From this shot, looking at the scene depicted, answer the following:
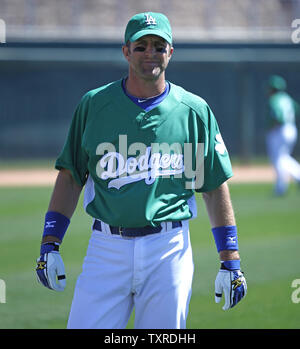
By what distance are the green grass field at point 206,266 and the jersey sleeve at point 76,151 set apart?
7.19 feet

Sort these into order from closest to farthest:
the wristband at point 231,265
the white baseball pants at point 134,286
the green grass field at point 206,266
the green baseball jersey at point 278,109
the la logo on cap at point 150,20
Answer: the white baseball pants at point 134,286, the la logo on cap at point 150,20, the wristband at point 231,265, the green grass field at point 206,266, the green baseball jersey at point 278,109

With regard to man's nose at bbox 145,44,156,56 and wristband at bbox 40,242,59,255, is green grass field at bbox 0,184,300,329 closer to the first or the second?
wristband at bbox 40,242,59,255

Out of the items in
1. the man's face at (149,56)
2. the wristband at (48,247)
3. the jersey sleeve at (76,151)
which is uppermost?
the man's face at (149,56)

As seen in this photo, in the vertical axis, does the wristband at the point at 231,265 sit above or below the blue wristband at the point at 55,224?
below

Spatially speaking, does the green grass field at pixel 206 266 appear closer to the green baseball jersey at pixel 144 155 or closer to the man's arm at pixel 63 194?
the man's arm at pixel 63 194

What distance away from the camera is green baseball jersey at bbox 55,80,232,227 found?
3273 millimetres

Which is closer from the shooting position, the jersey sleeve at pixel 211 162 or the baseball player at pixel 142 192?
the baseball player at pixel 142 192

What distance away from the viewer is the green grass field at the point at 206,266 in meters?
5.57

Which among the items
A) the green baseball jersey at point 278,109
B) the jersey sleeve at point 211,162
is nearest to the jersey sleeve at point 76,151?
the jersey sleeve at point 211,162

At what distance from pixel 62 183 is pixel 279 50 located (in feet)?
64.5

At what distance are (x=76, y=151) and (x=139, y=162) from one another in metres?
0.38

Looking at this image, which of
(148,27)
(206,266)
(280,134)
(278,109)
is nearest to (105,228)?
(148,27)

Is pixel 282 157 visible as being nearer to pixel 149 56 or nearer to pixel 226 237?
pixel 226 237

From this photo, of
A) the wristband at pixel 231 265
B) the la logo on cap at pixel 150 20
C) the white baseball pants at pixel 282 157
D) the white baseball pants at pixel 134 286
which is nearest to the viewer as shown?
the white baseball pants at pixel 134 286
